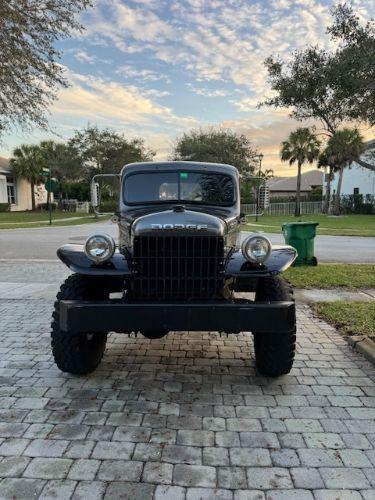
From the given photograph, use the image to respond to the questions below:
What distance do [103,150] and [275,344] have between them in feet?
132

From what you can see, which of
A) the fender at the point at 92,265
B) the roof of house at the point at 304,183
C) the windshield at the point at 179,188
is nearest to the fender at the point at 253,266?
the fender at the point at 92,265

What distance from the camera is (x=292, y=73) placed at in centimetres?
671

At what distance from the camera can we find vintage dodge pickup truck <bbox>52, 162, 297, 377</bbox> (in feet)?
11.3

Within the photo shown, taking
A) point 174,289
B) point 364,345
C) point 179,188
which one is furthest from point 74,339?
point 364,345

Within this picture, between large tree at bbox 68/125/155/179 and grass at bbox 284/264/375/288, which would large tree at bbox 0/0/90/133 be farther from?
large tree at bbox 68/125/155/179

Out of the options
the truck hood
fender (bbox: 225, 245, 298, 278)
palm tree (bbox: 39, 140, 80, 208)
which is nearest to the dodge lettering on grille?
the truck hood

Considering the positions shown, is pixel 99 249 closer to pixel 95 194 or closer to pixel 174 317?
pixel 174 317

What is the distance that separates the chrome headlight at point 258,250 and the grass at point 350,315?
211 cm

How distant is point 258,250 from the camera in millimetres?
3799

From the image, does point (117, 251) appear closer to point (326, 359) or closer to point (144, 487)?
point (144, 487)

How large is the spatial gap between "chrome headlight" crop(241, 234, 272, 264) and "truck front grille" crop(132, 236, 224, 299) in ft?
0.77

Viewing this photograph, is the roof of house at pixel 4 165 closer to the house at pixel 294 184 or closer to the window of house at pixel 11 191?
the window of house at pixel 11 191

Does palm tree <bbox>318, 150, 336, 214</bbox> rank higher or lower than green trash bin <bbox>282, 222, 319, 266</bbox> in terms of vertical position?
higher

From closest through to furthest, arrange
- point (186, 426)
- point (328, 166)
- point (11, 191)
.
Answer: point (186, 426)
point (328, 166)
point (11, 191)
